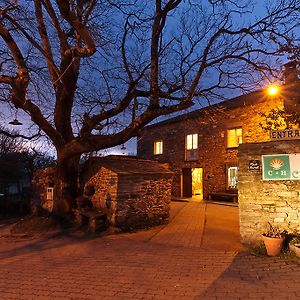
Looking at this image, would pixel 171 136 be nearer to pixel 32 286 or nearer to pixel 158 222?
pixel 158 222

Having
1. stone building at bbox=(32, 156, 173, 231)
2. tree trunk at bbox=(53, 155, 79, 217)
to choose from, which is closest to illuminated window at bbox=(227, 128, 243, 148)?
stone building at bbox=(32, 156, 173, 231)

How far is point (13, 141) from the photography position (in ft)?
91.7

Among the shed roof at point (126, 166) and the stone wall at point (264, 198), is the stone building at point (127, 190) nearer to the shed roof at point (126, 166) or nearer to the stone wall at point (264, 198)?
the shed roof at point (126, 166)

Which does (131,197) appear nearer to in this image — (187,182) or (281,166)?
(281,166)

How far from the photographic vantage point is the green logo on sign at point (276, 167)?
646 centimetres

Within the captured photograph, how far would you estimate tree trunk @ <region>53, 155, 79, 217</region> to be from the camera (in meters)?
10.5

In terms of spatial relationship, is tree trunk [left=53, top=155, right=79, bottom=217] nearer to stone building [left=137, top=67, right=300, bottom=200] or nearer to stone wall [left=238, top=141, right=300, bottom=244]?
stone building [left=137, top=67, right=300, bottom=200]

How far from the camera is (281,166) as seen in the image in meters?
6.52

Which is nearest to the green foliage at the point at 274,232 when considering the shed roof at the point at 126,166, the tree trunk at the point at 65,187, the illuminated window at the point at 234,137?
the shed roof at the point at 126,166

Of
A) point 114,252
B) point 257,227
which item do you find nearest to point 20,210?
point 114,252

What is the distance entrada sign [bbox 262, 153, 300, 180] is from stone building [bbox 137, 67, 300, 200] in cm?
644

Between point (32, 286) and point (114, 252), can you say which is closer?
point (32, 286)

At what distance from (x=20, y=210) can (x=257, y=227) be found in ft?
40.2

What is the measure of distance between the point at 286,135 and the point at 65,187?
7686 mm
